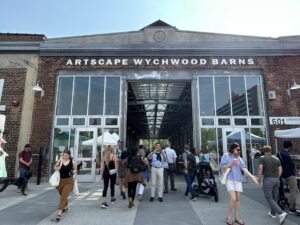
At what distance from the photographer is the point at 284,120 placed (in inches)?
498

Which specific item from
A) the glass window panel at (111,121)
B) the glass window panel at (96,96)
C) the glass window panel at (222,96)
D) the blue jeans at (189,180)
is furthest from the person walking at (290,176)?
the glass window panel at (96,96)

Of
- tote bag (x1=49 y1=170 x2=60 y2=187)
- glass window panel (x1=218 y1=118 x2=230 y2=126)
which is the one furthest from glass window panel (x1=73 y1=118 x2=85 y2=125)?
tote bag (x1=49 y1=170 x2=60 y2=187)

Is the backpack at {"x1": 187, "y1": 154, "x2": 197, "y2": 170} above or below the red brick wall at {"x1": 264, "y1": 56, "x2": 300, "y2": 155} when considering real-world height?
below

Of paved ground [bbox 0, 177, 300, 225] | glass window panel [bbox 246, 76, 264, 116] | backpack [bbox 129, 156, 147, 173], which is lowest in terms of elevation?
paved ground [bbox 0, 177, 300, 225]

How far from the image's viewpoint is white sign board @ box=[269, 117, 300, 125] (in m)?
12.5

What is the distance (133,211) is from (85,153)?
6.93 meters

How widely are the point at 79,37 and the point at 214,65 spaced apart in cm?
769

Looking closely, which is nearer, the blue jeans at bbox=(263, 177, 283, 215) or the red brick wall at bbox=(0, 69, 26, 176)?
the blue jeans at bbox=(263, 177, 283, 215)

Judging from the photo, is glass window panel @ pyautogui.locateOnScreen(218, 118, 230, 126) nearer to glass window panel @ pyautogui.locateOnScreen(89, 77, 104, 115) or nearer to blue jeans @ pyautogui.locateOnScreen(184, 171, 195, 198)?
blue jeans @ pyautogui.locateOnScreen(184, 171, 195, 198)

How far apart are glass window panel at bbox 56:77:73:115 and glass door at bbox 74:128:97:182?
4.36 ft

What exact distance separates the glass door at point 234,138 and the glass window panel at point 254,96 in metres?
1.20

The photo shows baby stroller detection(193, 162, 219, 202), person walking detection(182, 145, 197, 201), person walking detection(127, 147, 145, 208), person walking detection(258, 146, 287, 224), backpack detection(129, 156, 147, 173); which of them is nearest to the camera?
person walking detection(258, 146, 287, 224)

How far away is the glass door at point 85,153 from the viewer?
12586mm

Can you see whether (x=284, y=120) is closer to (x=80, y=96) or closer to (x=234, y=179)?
(x=234, y=179)
